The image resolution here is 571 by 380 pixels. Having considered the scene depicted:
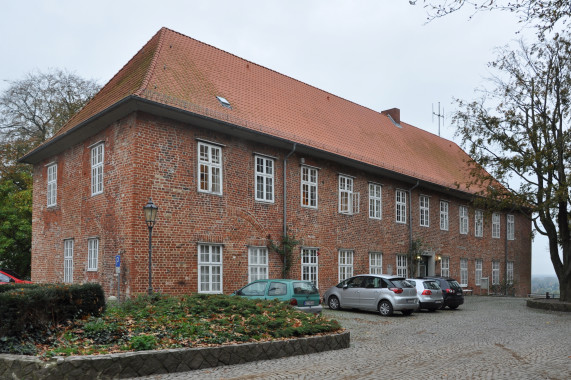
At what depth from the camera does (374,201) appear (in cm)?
2652

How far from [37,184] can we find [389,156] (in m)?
16.6

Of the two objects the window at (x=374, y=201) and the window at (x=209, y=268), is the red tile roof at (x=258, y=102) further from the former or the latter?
the window at (x=209, y=268)

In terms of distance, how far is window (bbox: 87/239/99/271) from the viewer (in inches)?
735

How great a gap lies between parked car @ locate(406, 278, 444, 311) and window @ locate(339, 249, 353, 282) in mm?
3863

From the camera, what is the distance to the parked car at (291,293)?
51.9ft

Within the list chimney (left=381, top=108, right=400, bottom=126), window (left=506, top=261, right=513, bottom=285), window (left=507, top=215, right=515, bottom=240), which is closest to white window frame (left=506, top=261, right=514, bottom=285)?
window (left=506, top=261, right=513, bottom=285)

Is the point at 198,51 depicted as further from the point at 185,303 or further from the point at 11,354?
the point at 11,354

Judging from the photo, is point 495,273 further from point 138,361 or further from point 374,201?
point 138,361

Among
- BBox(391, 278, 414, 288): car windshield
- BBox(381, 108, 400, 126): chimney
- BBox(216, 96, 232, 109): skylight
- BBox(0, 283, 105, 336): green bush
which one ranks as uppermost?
BBox(381, 108, 400, 126): chimney

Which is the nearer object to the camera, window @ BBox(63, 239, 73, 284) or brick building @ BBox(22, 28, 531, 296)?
brick building @ BBox(22, 28, 531, 296)

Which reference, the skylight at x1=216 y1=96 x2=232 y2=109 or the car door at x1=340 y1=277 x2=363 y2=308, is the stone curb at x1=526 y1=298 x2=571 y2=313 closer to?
the car door at x1=340 y1=277 x2=363 y2=308

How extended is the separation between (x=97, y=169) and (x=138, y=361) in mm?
11922

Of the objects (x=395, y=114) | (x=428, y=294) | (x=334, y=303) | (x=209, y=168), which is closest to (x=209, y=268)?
(x=209, y=168)

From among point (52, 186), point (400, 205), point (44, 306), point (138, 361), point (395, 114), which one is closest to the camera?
point (138, 361)
